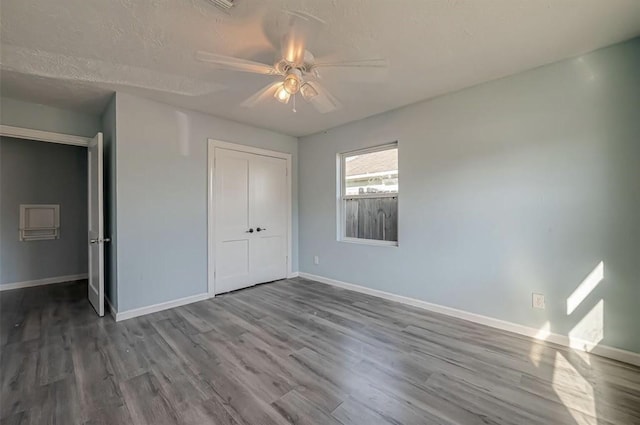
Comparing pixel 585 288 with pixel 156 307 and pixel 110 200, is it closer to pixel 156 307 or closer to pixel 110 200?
pixel 156 307

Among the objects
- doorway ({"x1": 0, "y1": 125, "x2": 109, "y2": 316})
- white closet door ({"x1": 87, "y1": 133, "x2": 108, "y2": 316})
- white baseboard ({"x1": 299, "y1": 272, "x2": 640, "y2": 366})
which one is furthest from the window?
doorway ({"x1": 0, "y1": 125, "x2": 109, "y2": 316})

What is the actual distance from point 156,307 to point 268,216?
1.94m

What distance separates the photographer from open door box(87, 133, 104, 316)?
2.98m

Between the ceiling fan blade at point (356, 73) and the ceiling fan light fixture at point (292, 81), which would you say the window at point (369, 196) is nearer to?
the ceiling fan blade at point (356, 73)

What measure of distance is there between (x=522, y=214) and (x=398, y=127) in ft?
5.50

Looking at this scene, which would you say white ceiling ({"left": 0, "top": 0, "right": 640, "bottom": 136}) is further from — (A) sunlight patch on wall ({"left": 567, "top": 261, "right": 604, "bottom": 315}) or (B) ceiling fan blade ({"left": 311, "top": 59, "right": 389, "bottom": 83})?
(A) sunlight patch on wall ({"left": 567, "top": 261, "right": 604, "bottom": 315})

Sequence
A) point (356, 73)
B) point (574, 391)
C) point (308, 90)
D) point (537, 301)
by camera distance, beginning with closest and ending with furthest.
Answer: point (574, 391) → point (308, 90) → point (356, 73) → point (537, 301)

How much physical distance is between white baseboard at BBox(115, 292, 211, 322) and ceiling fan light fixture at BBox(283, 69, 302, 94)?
2.86 metres

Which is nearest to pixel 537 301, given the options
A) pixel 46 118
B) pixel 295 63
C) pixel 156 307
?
pixel 295 63

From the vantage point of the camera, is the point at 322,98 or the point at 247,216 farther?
the point at 247,216

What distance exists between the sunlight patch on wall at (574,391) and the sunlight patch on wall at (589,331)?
0.99ft

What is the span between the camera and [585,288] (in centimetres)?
223

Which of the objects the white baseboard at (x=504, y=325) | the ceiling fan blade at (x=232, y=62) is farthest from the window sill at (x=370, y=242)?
the ceiling fan blade at (x=232, y=62)

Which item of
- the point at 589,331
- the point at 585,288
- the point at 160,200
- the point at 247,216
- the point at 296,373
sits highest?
the point at 160,200
